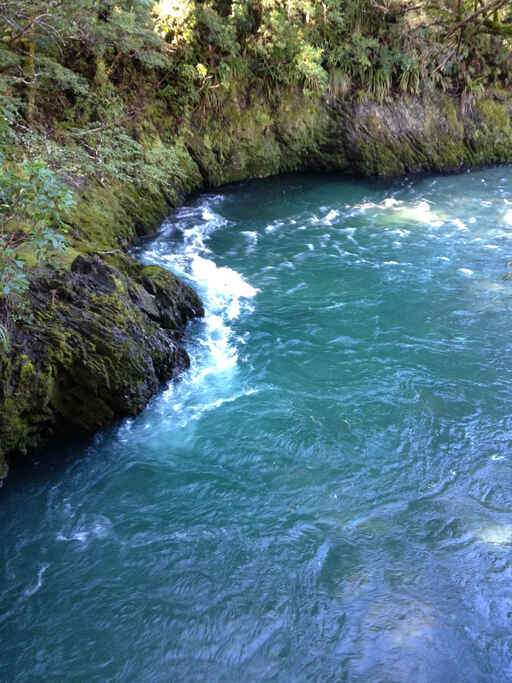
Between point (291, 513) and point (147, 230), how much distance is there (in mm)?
7532

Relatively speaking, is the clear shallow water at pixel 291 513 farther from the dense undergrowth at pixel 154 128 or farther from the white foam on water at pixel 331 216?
the white foam on water at pixel 331 216

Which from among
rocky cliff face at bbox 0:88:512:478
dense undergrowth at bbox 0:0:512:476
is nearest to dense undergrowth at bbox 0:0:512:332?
dense undergrowth at bbox 0:0:512:476

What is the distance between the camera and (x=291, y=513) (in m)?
5.05

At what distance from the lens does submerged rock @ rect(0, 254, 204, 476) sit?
553cm

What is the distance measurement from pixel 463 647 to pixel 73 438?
14.1ft

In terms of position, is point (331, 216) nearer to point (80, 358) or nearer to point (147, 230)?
point (147, 230)

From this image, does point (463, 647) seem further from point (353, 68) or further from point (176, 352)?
point (353, 68)

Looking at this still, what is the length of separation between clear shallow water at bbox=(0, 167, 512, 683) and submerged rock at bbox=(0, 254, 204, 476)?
32cm

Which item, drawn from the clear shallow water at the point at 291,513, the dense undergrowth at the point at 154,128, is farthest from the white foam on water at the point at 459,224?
the clear shallow water at the point at 291,513

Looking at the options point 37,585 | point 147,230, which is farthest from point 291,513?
point 147,230

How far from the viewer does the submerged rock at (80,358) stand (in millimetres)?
5527

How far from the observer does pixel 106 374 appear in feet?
19.6

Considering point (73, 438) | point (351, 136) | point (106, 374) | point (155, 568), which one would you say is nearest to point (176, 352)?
point (106, 374)

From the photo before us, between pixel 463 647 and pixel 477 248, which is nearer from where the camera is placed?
pixel 463 647
